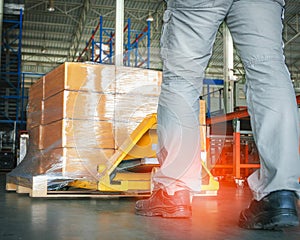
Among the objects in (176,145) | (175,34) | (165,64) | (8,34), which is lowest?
(176,145)

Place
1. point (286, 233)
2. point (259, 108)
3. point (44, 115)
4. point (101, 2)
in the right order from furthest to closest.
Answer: point (101, 2), point (44, 115), point (259, 108), point (286, 233)

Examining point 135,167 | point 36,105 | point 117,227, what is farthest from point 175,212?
point 36,105

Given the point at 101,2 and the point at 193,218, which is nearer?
the point at 193,218

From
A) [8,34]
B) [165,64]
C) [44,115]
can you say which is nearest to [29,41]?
[8,34]

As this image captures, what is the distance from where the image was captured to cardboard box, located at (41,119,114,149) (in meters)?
3.18

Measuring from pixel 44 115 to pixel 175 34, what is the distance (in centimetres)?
227

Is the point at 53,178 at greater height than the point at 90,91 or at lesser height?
lesser

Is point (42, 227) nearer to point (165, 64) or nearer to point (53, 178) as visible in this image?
point (165, 64)

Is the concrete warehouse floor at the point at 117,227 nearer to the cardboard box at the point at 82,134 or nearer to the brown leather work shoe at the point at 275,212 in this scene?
the brown leather work shoe at the point at 275,212

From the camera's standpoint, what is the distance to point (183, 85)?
1.67 meters

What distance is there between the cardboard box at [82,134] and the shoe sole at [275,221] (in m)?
1.88

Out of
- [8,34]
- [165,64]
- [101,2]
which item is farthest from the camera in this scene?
[101,2]

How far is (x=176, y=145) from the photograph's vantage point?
1666 mm

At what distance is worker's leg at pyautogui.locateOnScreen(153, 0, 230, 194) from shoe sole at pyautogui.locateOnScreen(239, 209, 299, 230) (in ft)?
0.92
